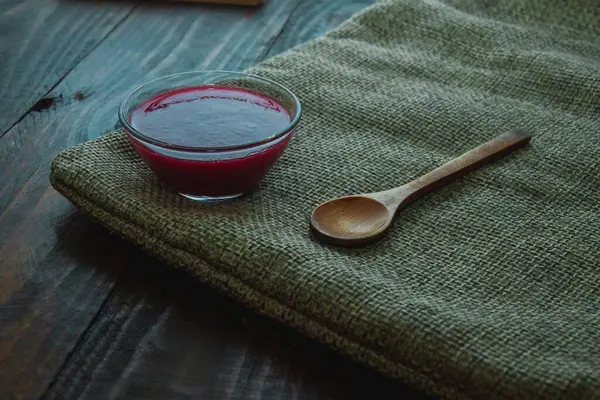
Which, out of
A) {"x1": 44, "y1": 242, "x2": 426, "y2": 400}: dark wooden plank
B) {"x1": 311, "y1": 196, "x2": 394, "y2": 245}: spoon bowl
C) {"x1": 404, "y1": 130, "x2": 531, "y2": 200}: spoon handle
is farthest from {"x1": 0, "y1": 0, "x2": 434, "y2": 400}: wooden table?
{"x1": 404, "y1": 130, "x2": 531, "y2": 200}: spoon handle

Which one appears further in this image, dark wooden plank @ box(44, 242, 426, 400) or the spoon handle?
the spoon handle

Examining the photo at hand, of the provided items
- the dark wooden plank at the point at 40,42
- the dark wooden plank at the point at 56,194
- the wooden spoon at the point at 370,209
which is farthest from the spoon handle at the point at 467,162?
the dark wooden plank at the point at 40,42

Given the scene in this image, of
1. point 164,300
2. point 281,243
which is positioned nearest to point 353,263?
point 281,243

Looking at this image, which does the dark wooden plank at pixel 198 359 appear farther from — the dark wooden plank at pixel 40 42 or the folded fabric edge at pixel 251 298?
the dark wooden plank at pixel 40 42

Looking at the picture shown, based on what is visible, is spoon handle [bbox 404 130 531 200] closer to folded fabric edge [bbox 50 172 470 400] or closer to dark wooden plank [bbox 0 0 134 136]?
folded fabric edge [bbox 50 172 470 400]

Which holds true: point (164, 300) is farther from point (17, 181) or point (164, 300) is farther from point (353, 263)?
point (17, 181)

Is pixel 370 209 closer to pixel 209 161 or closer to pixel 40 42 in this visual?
pixel 209 161
